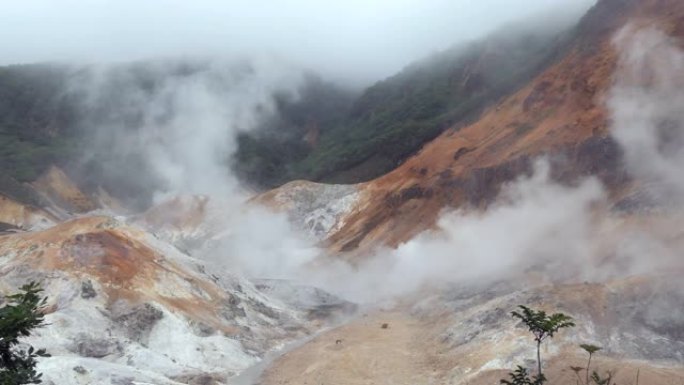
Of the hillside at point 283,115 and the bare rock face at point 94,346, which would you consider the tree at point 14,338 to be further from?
the hillside at point 283,115

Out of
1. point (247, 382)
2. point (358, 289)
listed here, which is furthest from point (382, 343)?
point (358, 289)

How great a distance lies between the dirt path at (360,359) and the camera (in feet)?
122

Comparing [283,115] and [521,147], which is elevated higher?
[283,115]

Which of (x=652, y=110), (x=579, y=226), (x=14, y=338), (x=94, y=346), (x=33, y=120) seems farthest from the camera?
(x=33, y=120)

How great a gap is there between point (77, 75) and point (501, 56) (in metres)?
97.2

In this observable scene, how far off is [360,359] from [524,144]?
44184 mm

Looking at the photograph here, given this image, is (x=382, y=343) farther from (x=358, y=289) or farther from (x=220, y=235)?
(x=220, y=235)

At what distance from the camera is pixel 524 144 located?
77.6 m

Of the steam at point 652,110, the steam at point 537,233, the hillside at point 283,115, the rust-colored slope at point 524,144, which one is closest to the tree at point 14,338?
the steam at point 537,233

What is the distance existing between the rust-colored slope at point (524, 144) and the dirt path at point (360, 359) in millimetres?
24443

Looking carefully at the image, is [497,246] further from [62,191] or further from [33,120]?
[33,120]

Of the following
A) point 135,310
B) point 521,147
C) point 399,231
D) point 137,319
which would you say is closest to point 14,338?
point 137,319

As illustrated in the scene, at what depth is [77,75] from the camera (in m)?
163

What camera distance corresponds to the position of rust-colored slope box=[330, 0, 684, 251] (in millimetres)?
68000
